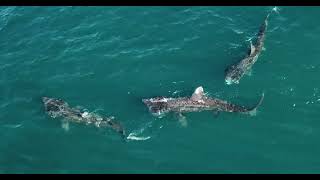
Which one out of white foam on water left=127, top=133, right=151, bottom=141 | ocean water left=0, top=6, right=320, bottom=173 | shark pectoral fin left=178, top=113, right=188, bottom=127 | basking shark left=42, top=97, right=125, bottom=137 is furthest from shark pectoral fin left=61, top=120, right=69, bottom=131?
shark pectoral fin left=178, top=113, right=188, bottom=127

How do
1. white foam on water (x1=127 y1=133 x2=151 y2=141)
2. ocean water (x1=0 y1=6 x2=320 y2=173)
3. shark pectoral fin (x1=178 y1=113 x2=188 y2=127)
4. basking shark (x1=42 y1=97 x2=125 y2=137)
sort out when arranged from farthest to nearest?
basking shark (x1=42 y1=97 x2=125 y2=137) → shark pectoral fin (x1=178 y1=113 x2=188 y2=127) → white foam on water (x1=127 y1=133 x2=151 y2=141) → ocean water (x1=0 y1=6 x2=320 y2=173)

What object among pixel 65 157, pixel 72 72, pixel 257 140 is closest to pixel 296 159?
pixel 257 140

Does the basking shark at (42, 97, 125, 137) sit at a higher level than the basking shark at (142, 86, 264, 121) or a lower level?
lower

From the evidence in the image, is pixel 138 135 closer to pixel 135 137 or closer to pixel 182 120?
pixel 135 137

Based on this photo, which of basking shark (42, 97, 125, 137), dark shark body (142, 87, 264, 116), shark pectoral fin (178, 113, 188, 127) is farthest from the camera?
basking shark (42, 97, 125, 137)

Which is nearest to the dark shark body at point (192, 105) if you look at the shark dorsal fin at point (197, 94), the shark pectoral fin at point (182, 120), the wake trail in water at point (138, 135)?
the shark dorsal fin at point (197, 94)

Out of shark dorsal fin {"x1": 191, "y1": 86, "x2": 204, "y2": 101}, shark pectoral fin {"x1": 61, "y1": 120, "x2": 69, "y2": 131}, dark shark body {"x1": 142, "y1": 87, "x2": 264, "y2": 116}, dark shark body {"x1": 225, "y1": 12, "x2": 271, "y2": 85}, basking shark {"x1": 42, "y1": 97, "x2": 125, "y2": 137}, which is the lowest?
shark pectoral fin {"x1": 61, "y1": 120, "x2": 69, "y2": 131}

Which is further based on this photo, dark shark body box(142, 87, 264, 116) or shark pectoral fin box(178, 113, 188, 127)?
dark shark body box(142, 87, 264, 116)

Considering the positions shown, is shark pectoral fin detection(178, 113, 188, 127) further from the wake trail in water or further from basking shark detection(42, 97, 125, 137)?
basking shark detection(42, 97, 125, 137)
